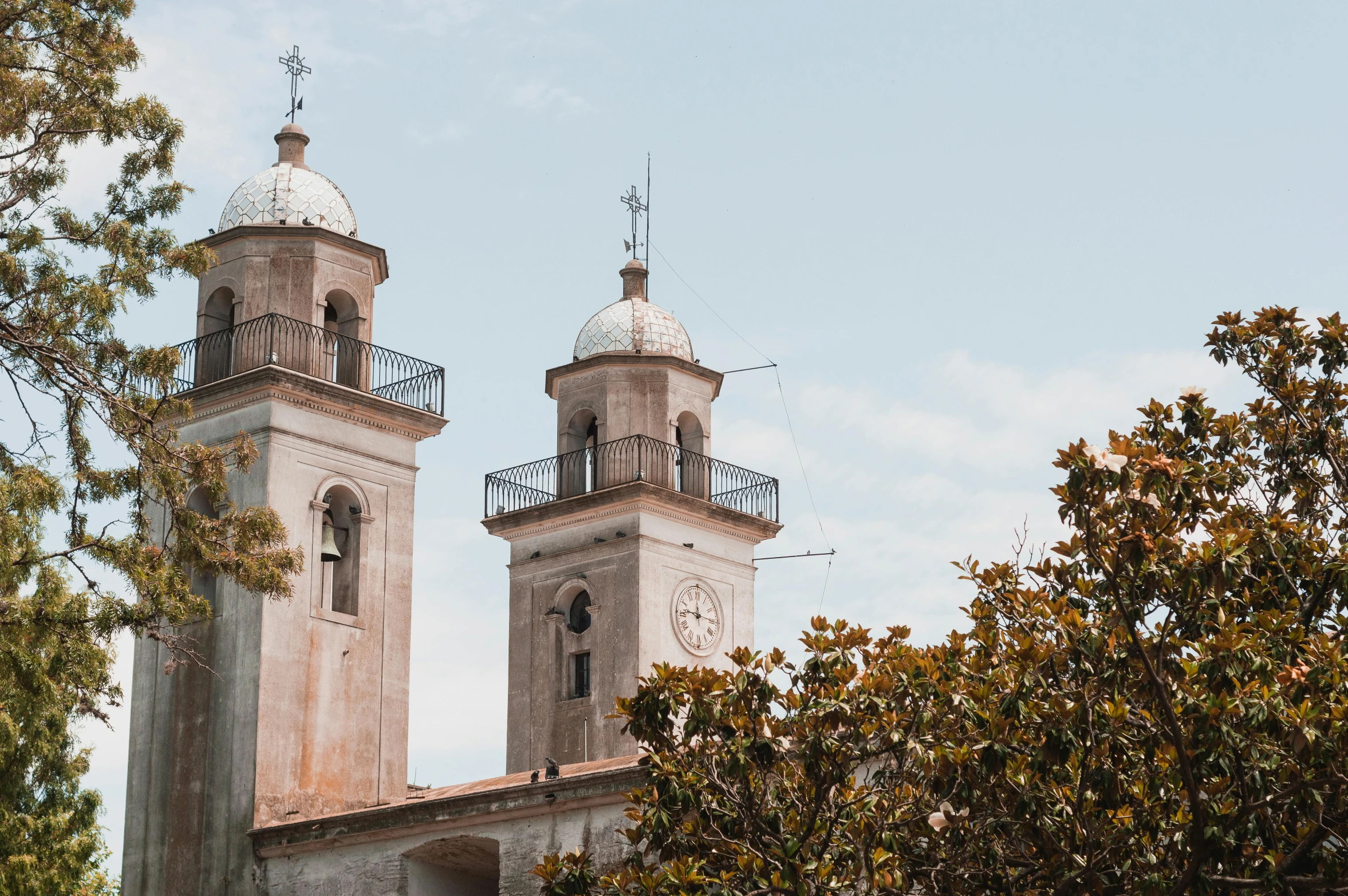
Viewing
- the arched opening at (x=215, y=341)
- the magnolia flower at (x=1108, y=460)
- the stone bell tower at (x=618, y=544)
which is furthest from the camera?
the stone bell tower at (x=618, y=544)

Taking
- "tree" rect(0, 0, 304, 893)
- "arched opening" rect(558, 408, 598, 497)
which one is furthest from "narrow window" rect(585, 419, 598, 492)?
"tree" rect(0, 0, 304, 893)

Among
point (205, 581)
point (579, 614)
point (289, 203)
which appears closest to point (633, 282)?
point (579, 614)

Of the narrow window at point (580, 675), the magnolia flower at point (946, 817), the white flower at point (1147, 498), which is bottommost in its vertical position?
the magnolia flower at point (946, 817)

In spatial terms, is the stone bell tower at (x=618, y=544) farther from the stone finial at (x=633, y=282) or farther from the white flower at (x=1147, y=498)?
the white flower at (x=1147, y=498)

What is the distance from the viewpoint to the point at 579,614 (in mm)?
31656

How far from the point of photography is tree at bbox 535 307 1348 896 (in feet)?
34.5

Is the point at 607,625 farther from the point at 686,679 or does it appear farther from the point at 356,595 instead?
the point at 686,679

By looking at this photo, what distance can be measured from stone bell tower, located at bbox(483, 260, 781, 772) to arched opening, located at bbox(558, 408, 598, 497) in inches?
1.1

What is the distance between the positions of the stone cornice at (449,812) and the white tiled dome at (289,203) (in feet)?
26.7

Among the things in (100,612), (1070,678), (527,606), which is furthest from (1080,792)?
(527,606)

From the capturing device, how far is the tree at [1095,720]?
10508mm

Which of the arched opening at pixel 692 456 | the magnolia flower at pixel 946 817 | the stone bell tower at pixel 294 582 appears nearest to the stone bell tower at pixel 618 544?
the arched opening at pixel 692 456

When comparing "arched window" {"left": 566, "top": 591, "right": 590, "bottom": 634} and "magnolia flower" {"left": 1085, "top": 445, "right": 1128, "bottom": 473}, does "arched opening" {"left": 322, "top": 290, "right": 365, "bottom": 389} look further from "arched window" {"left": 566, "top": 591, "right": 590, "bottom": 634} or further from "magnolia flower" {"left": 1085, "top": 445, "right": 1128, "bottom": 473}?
"magnolia flower" {"left": 1085, "top": 445, "right": 1128, "bottom": 473}

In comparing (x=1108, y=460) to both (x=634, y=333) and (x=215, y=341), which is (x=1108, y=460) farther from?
(x=634, y=333)
